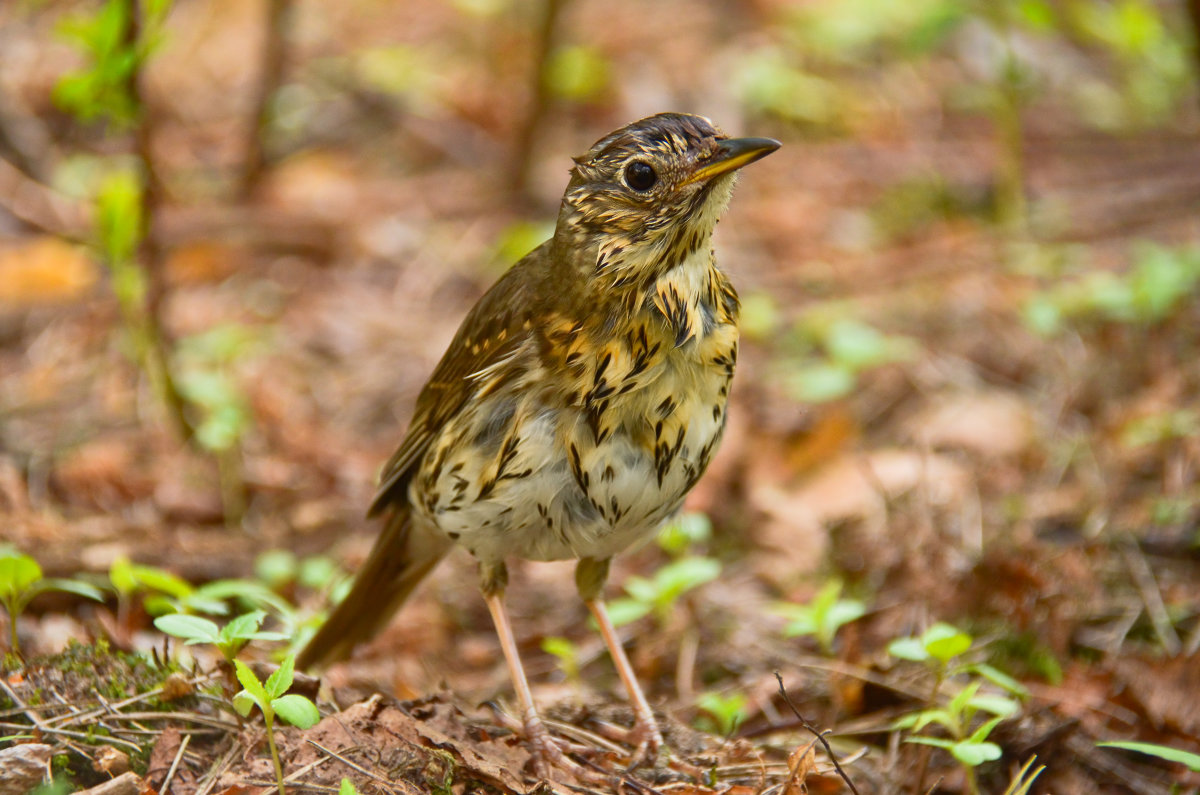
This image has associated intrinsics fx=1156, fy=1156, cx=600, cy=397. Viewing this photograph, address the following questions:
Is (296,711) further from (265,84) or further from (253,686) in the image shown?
(265,84)

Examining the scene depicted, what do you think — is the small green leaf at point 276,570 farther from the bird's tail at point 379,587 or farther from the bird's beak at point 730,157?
the bird's beak at point 730,157

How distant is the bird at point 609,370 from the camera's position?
306 cm

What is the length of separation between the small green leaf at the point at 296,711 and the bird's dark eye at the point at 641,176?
157 centimetres

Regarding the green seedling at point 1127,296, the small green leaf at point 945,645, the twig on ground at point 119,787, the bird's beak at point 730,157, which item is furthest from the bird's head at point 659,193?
Answer: the green seedling at point 1127,296

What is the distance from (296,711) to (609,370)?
3.79 feet

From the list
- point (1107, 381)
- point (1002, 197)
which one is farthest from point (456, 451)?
point (1002, 197)

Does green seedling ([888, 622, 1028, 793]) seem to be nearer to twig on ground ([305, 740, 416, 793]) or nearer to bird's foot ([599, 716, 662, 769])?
bird's foot ([599, 716, 662, 769])

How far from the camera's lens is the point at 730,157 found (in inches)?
120

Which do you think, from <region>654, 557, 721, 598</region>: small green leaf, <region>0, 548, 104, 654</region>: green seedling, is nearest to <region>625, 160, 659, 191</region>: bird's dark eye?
<region>654, 557, 721, 598</region>: small green leaf

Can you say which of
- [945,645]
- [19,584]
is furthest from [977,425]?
[19,584]

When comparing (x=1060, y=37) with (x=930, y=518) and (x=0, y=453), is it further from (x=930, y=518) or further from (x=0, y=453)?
(x=0, y=453)

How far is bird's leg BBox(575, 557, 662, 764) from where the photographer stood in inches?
127

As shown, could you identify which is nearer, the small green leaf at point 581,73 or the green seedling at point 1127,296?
the green seedling at point 1127,296

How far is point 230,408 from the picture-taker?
5.01 m
